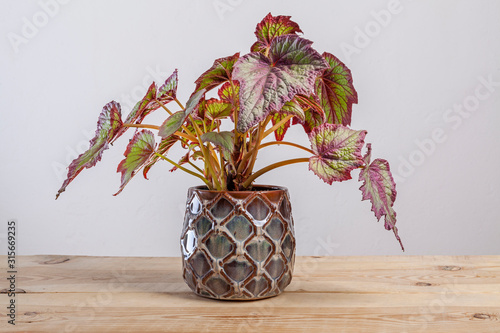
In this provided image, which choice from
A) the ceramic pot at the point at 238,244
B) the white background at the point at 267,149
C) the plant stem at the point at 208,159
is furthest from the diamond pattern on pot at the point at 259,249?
the white background at the point at 267,149

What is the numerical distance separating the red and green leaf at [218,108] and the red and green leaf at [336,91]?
144 millimetres

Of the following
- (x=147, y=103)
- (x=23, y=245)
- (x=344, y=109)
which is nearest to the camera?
(x=147, y=103)


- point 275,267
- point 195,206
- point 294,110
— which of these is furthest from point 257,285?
point 294,110

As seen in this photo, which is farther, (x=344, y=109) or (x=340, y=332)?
(x=344, y=109)

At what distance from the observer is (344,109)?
0.88 meters

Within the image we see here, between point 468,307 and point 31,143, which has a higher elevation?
point 31,143

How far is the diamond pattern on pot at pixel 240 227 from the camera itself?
768 millimetres

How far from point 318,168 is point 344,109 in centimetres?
17

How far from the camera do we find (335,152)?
75 centimetres

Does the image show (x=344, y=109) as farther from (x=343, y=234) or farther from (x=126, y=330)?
(x=343, y=234)

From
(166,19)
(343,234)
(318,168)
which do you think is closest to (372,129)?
(343,234)

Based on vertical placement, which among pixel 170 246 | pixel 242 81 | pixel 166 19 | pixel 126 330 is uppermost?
pixel 166 19

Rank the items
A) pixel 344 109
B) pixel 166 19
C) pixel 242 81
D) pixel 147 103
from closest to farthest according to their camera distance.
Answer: pixel 242 81, pixel 147 103, pixel 344 109, pixel 166 19

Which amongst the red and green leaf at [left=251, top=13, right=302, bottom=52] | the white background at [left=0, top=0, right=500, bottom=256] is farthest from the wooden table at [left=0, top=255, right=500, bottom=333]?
the white background at [left=0, top=0, right=500, bottom=256]
